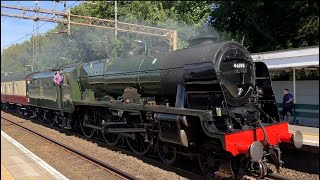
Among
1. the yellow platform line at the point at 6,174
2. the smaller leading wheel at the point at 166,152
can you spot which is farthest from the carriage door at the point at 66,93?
the yellow platform line at the point at 6,174

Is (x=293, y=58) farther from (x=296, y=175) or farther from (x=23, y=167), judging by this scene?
(x=23, y=167)

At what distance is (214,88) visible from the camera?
23.0 feet

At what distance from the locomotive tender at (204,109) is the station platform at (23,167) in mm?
2323

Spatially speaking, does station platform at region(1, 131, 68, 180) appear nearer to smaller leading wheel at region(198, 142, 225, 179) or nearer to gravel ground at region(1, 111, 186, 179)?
gravel ground at region(1, 111, 186, 179)

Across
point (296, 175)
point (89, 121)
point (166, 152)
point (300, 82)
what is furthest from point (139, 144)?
point (300, 82)

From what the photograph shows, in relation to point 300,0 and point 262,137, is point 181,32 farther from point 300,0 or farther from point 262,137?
point 262,137

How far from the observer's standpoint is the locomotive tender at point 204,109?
6.74 m

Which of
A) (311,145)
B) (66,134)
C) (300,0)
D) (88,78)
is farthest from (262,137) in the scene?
(300,0)

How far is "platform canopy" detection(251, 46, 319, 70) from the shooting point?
1093 cm

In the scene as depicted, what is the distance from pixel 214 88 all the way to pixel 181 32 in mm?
19427

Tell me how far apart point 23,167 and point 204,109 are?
161 inches

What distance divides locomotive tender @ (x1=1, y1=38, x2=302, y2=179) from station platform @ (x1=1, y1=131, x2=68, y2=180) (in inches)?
91.5

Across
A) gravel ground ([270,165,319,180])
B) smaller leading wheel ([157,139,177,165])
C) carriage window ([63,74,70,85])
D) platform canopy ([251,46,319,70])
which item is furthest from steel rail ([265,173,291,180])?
carriage window ([63,74,70,85])

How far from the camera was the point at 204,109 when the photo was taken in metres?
7.14
